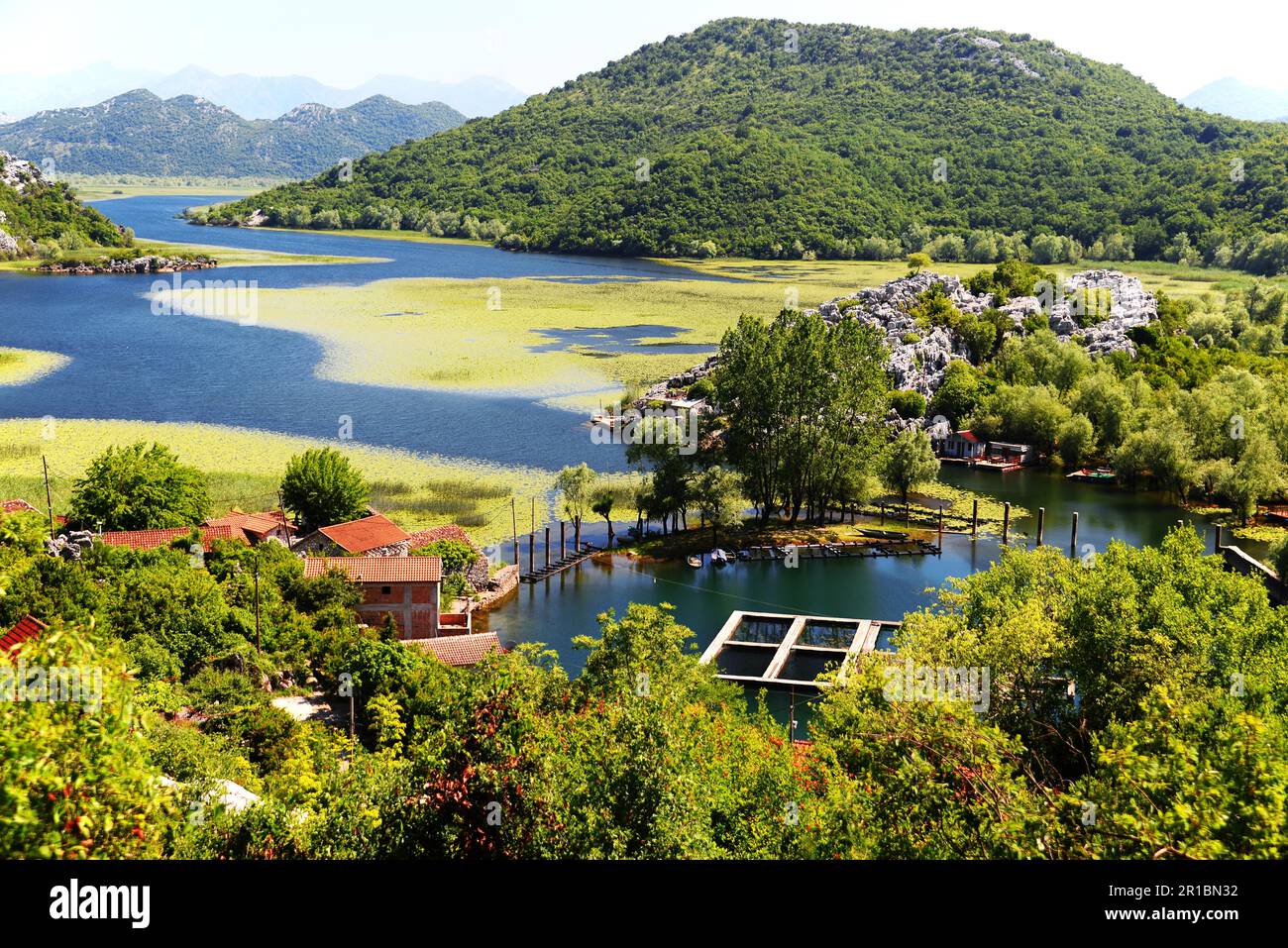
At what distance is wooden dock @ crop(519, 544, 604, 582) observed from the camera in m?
38.1

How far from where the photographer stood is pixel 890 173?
162 metres

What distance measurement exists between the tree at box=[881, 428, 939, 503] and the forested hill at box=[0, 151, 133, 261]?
392 feet

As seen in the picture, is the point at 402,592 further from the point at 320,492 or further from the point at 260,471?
the point at 260,471

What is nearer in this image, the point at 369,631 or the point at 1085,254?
the point at 369,631

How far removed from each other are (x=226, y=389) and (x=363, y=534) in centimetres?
3250

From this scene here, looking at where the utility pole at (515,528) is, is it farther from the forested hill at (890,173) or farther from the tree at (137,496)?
the forested hill at (890,173)

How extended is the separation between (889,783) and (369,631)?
20778 millimetres

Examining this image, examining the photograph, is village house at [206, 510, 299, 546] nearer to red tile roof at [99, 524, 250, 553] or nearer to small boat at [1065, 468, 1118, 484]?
red tile roof at [99, 524, 250, 553]

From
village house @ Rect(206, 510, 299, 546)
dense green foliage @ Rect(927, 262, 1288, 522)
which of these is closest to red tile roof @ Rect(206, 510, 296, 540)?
village house @ Rect(206, 510, 299, 546)

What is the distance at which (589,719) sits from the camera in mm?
15508

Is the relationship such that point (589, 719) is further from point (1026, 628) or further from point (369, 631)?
point (369, 631)

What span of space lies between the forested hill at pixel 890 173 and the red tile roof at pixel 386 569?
114m

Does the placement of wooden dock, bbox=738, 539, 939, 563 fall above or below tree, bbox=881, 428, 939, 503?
below
